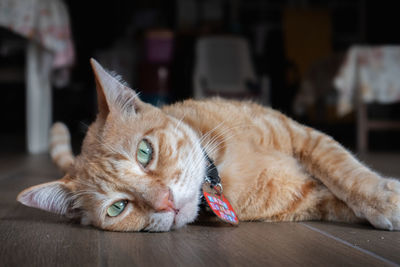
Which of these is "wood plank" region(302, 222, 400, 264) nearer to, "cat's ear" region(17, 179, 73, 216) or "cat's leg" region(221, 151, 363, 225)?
"cat's leg" region(221, 151, 363, 225)

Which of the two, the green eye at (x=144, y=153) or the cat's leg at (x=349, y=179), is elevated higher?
the green eye at (x=144, y=153)

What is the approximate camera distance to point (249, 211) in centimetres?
117

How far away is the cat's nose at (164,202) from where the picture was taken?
1.00 metres

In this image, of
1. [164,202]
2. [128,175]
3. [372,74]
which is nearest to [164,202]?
[164,202]

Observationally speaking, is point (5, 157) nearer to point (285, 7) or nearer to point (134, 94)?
point (134, 94)

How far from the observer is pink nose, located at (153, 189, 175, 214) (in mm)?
1005

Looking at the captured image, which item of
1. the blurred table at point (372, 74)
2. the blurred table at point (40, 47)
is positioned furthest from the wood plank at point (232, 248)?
the blurred table at point (372, 74)

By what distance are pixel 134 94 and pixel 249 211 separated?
0.50 metres

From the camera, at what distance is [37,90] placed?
3605 mm

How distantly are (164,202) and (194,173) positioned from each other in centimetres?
13

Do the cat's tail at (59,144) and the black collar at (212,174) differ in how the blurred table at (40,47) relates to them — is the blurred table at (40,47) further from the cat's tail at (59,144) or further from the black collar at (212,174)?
the black collar at (212,174)

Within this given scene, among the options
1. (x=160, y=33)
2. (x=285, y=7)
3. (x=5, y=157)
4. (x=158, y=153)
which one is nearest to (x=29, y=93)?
(x=5, y=157)

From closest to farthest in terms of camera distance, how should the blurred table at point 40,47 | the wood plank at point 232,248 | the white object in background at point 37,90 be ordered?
the wood plank at point 232,248, the blurred table at point 40,47, the white object in background at point 37,90

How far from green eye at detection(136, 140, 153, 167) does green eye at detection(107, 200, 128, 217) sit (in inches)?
4.5
